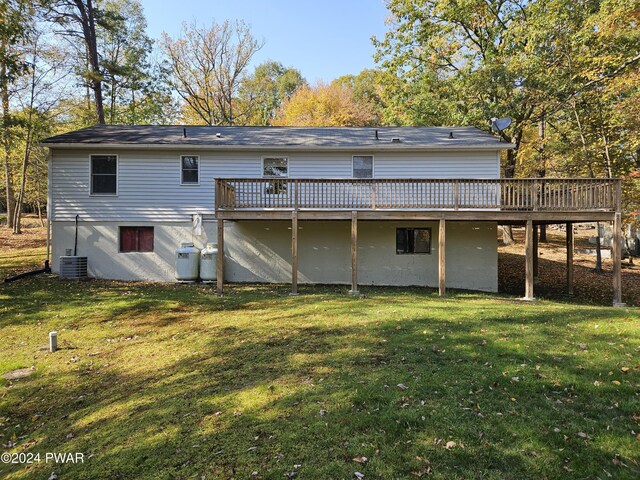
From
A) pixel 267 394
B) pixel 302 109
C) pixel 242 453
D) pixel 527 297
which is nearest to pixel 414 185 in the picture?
pixel 527 297

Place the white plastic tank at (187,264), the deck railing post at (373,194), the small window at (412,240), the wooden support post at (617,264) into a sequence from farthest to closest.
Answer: the small window at (412,240)
the white plastic tank at (187,264)
the deck railing post at (373,194)
the wooden support post at (617,264)

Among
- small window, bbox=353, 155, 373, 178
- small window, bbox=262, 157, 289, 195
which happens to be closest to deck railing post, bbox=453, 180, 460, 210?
small window, bbox=353, 155, 373, 178

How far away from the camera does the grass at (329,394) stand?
330cm

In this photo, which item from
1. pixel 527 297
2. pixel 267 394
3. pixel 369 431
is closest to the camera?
pixel 369 431

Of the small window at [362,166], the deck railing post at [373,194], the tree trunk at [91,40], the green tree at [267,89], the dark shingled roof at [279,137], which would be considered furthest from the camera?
the green tree at [267,89]

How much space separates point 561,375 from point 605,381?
18.9 inches

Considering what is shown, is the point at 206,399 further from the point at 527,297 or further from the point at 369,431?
the point at 527,297

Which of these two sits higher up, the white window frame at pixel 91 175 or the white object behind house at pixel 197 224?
the white window frame at pixel 91 175

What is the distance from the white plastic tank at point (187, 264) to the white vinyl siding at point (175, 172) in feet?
4.45

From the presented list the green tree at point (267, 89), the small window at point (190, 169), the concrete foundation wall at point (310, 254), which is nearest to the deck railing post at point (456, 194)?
the concrete foundation wall at point (310, 254)

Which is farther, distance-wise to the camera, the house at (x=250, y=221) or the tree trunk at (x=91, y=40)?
the tree trunk at (x=91, y=40)

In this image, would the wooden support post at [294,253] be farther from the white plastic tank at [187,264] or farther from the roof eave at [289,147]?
the white plastic tank at [187,264]

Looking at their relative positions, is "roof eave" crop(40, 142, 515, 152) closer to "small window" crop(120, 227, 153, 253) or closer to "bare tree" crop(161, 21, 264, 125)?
"small window" crop(120, 227, 153, 253)

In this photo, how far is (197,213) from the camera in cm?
1327
